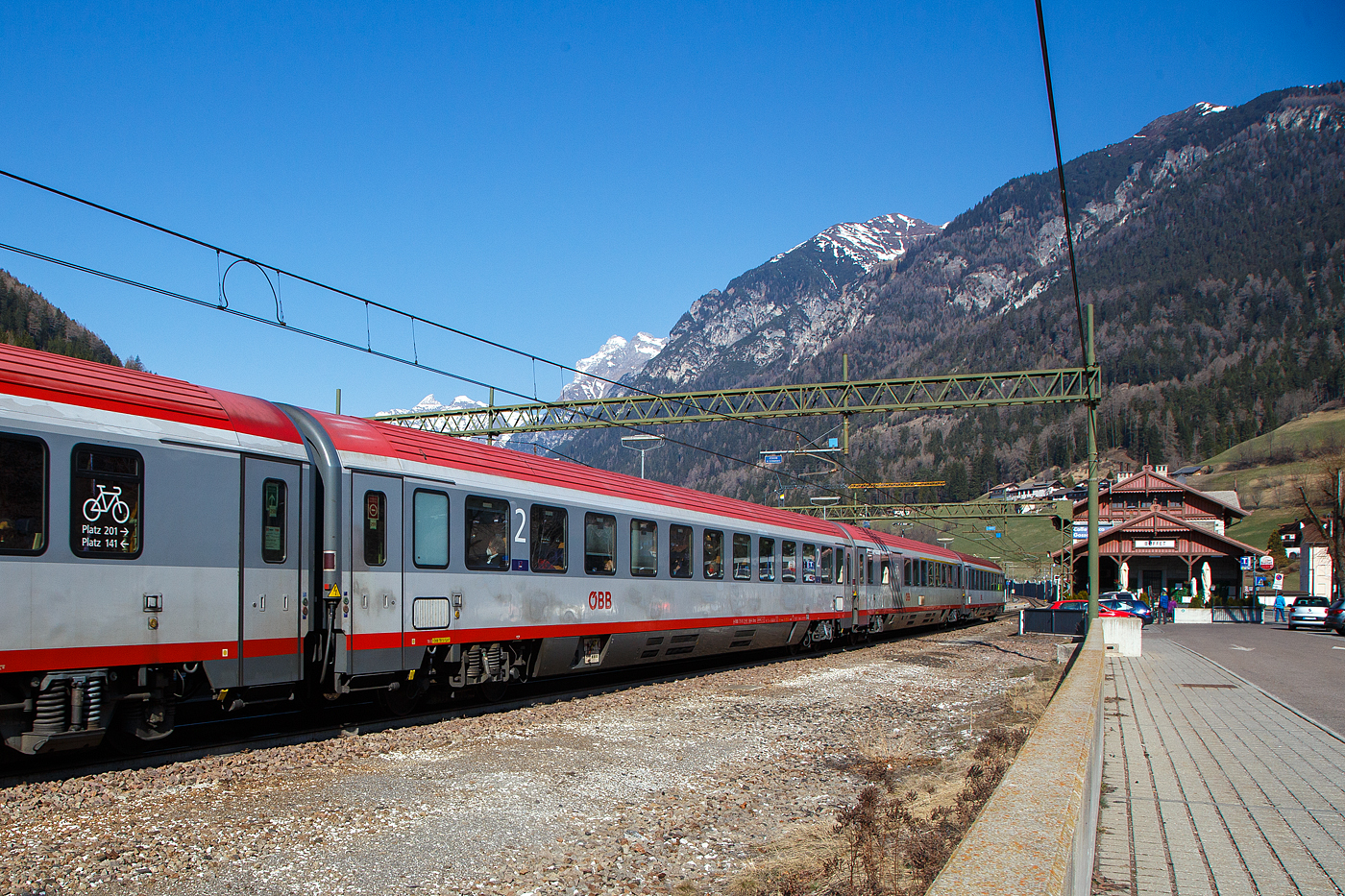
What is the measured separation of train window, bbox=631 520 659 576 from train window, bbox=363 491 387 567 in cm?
542

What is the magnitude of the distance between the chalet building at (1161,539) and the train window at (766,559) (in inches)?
2003

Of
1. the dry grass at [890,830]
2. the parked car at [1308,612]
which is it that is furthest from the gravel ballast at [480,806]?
the parked car at [1308,612]

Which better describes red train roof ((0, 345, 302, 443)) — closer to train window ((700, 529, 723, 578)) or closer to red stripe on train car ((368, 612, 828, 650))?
red stripe on train car ((368, 612, 828, 650))

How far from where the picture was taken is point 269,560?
381 inches

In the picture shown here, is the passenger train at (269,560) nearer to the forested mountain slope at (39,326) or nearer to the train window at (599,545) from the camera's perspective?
the train window at (599,545)

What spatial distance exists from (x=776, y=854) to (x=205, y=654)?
18.7ft

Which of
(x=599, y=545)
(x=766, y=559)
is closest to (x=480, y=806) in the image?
(x=599, y=545)

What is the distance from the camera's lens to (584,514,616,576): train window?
14422mm

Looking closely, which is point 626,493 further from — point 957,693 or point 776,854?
point 776,854

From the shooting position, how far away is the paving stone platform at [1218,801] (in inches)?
225

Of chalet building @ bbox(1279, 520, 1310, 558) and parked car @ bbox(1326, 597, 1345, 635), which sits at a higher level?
chalet building @ bbox(1279, 520, 1310, 558)

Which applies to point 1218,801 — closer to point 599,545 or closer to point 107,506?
point 599,545

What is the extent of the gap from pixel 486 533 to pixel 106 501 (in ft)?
15.8

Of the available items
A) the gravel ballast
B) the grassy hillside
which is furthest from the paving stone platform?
the grassy hillside
